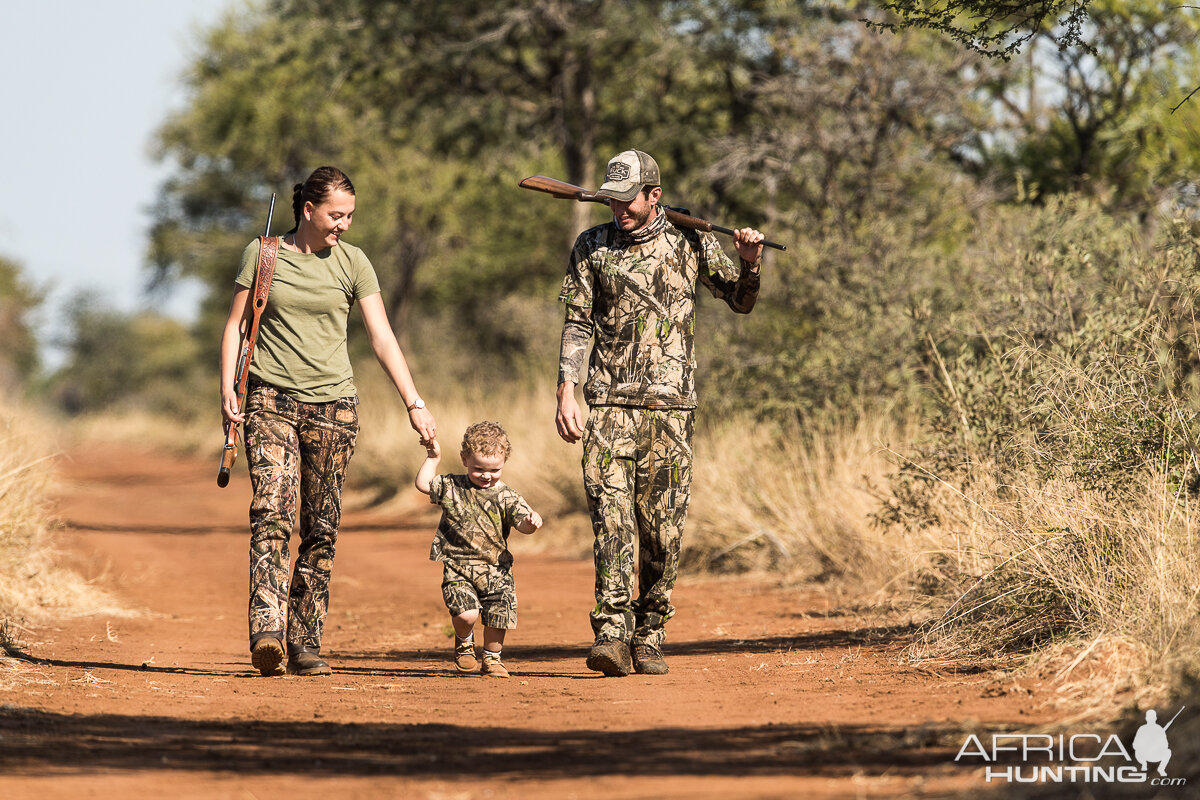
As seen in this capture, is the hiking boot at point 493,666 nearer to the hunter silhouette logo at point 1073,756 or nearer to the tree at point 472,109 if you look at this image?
Result: the hunter silhouette logo at point 1073,756

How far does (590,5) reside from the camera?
1916cm

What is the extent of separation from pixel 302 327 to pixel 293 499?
787mm

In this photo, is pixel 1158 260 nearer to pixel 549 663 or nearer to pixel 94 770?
pixel 549 663

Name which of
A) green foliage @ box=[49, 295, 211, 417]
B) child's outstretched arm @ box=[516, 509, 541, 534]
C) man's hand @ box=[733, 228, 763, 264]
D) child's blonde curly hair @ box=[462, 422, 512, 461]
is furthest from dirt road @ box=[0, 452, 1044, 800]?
green foliage @ box=[49, 295, 211, 417]

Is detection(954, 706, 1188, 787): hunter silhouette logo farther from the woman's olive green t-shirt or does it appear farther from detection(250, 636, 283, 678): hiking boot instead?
the woman's olive green t-shirt

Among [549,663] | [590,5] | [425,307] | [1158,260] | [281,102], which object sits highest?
[281,102]

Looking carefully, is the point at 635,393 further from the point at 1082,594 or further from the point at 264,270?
the point at 1082,594

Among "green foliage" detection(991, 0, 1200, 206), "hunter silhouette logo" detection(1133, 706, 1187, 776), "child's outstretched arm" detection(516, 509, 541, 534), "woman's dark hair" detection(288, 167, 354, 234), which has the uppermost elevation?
"green foliage" detection(991, 0, 1200, 206)

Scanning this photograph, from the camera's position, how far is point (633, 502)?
21.0ft

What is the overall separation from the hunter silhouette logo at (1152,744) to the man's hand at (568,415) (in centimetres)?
275

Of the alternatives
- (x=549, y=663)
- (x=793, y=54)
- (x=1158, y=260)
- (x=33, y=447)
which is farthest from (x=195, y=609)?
(x=793, y=54)

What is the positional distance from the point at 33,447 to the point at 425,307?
20758mm

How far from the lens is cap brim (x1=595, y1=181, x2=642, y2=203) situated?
20.5 feet

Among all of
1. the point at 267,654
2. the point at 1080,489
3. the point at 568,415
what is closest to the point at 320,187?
the point at 568,415
